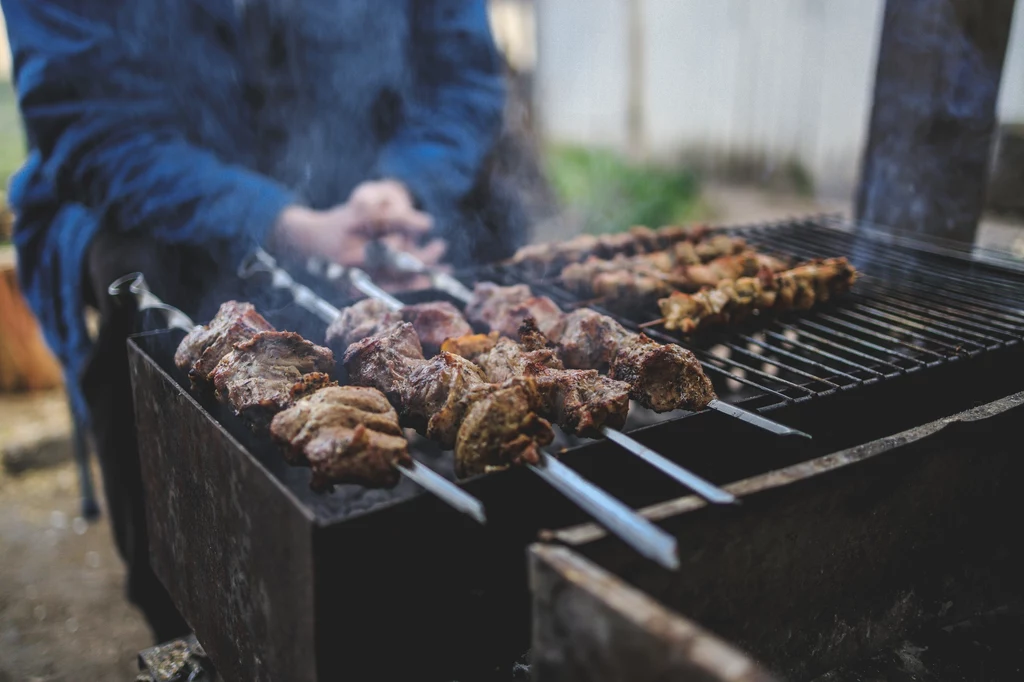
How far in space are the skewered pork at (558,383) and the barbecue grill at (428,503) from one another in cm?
10

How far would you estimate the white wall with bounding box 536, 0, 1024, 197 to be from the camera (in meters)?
11.3

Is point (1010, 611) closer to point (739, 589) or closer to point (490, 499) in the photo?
point (739, 589)

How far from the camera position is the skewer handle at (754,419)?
196 centimetres

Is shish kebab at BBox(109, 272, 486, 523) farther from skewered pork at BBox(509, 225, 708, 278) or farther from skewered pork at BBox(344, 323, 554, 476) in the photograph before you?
skewered pork at BBox(509, 225, 708, 278)

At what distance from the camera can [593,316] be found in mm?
2666

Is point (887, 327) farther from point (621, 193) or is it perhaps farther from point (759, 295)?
point (621, 193)

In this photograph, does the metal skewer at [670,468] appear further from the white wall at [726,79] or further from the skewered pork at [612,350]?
the white wall at [726,79]

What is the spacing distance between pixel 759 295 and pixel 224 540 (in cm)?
215

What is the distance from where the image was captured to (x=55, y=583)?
479cm

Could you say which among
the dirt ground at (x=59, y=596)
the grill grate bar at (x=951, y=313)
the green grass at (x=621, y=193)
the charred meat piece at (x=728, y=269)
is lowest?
the dirt ground at (x=59, y=596)

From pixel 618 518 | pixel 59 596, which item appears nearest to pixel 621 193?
pixel 59 596

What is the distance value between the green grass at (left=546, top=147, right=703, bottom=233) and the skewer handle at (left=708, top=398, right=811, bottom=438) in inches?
312

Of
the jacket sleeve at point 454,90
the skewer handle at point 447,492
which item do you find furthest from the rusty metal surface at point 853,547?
the jacket sleeve at point 454,90

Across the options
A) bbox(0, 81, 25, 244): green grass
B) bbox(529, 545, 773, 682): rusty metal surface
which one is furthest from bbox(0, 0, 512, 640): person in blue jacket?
bbox(0, 81, 25, 244): green grass
